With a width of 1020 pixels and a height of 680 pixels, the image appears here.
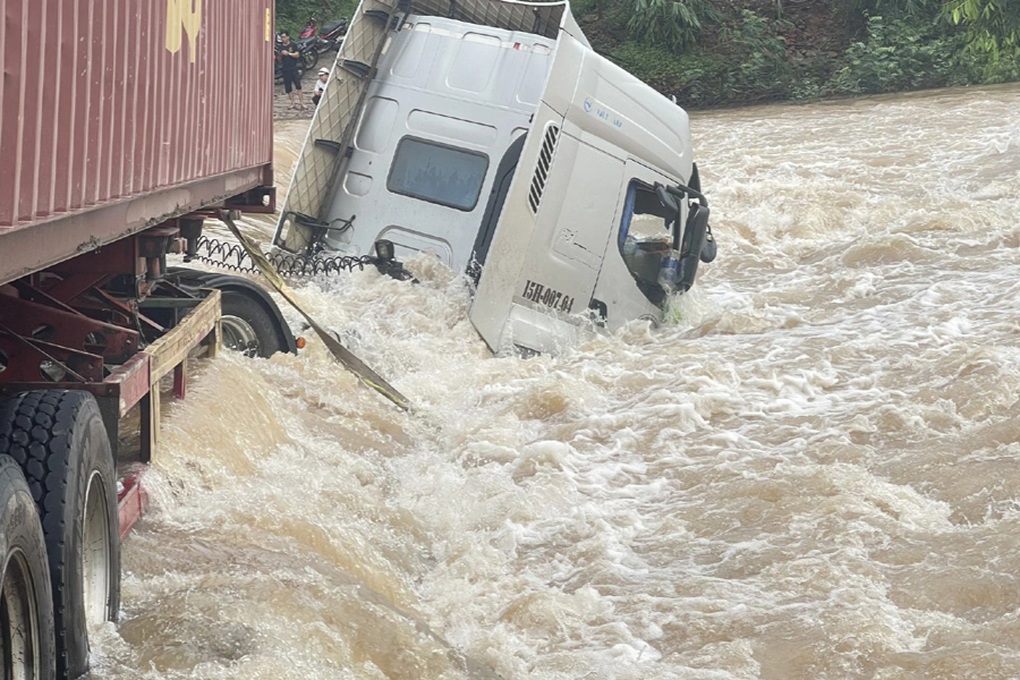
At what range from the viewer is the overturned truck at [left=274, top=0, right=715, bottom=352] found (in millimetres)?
10148

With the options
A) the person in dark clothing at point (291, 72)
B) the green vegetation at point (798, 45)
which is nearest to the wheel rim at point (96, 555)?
the person in dark clothing at point (291, 72)

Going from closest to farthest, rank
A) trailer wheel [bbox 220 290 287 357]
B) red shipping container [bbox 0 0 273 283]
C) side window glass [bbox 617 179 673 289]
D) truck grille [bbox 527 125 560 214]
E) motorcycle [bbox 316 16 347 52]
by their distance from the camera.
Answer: red shipping container [bbox 0 0 273 283] → trailer wheel [bbox 220 290 287 357] → truck grille [bbox 527 125 560 214] → side window glass [bbox 617 179 673 289] → motorcycle [bbox 316 16 347 52]

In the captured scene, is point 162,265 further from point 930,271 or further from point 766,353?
point 930,271

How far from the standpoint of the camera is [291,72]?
2719 cm

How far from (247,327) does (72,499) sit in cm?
449

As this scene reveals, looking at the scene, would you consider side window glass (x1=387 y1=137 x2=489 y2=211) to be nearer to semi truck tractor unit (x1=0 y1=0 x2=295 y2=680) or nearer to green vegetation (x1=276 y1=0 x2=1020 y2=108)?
semi truck tractor unit (x1=0 y1=0 x2=295 y2=680)

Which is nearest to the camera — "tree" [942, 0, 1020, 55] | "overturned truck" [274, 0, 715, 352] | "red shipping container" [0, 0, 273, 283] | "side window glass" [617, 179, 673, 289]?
"red shipping container" [0, 0, 273, 283]

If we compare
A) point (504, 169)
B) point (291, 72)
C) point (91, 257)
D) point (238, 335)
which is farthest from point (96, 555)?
point (291, 72)

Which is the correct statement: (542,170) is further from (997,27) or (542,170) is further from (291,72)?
(997,27)

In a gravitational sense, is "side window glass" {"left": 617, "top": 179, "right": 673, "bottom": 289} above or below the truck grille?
below

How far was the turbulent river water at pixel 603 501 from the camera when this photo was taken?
17.1 feet

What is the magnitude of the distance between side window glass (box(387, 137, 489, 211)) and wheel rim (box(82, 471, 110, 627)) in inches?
245

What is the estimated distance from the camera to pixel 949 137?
822 inches

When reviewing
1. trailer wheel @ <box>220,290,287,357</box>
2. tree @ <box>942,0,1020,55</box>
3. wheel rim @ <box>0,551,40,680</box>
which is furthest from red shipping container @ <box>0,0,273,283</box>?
tree @ <box>942,0,1020,55</box>
